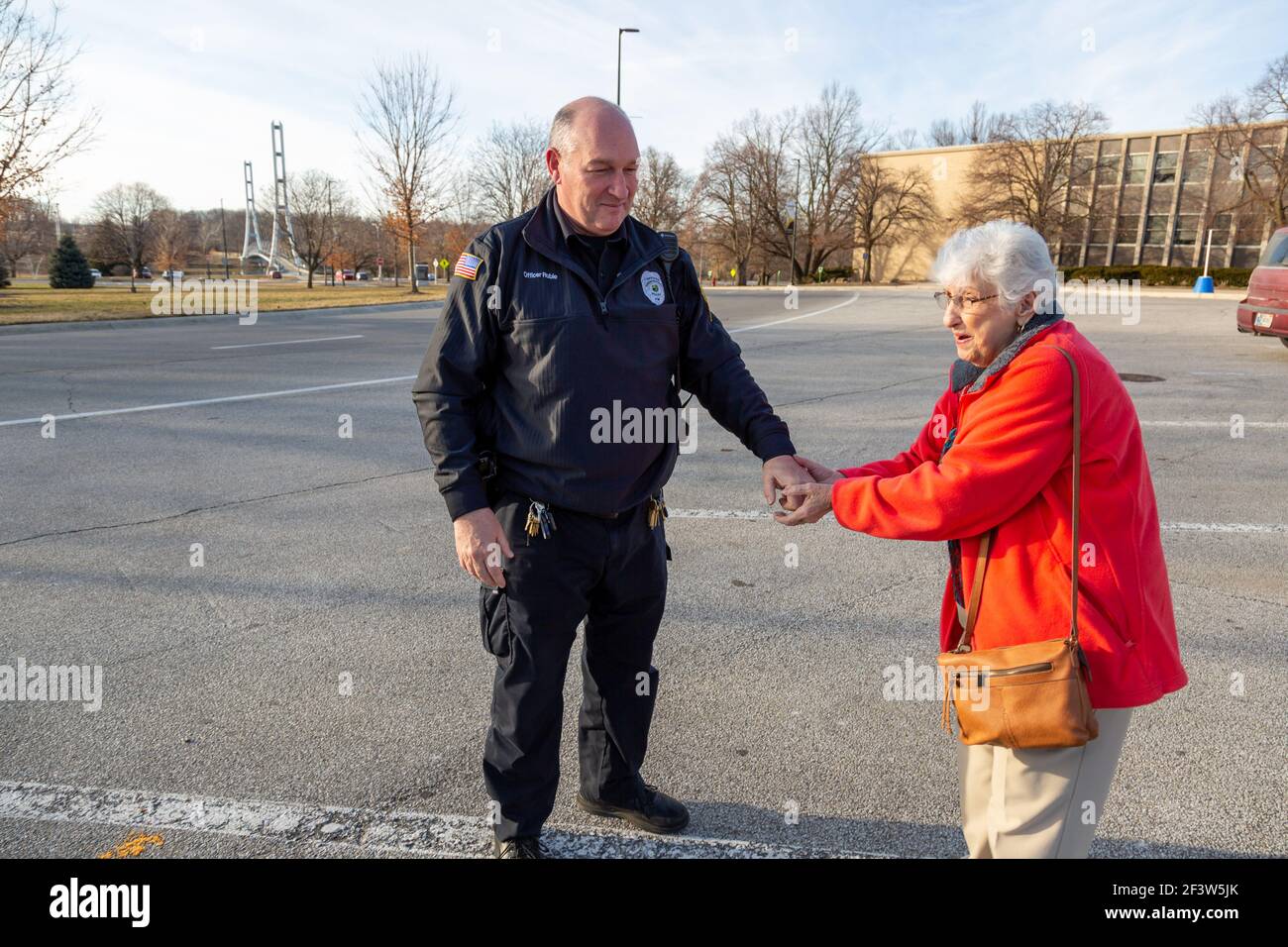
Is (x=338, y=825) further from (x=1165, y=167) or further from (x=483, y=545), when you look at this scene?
(x=1165, y=167)

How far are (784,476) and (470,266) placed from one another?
1123 mm

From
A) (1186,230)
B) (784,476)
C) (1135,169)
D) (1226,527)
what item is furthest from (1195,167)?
Result: (784,476)

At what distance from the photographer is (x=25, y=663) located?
3.73 metres

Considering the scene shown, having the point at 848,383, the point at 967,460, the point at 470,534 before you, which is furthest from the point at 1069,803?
the point at 848,383

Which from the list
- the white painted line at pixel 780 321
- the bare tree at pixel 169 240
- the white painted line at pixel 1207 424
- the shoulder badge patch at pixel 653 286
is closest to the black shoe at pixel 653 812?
the shoulder badge patch at pixel 653 286

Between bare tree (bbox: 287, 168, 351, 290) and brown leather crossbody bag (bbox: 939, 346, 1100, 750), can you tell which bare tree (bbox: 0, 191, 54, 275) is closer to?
bare tree (bbox: 287, 168, 351, 290)

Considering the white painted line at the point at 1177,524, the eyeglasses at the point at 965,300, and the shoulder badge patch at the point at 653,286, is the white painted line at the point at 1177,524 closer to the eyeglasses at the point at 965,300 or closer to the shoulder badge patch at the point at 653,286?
the shoulder badge patch at the point at 653,286

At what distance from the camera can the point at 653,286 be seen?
259cm

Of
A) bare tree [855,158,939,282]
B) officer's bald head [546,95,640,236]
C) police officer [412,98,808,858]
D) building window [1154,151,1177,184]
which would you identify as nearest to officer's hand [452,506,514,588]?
police officer [412,98,808,858]

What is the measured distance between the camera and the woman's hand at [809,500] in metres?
2.53

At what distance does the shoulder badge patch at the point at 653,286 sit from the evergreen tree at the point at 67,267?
168ft

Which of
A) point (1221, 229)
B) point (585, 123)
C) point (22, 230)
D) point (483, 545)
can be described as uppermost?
point (1221, 229)

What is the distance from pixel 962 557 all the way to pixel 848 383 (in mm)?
9895

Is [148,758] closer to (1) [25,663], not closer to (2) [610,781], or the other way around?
(1) [25,663]
